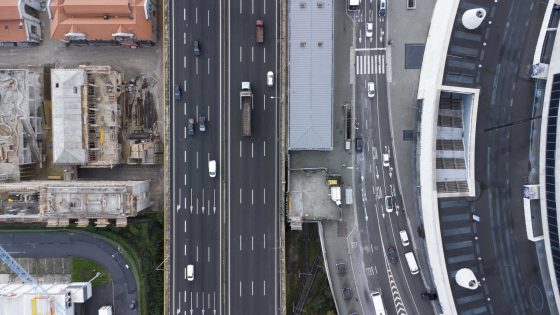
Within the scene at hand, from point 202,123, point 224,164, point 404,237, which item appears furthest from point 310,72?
point 404,237

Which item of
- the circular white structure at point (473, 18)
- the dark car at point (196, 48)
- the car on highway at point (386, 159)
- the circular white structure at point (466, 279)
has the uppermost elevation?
the circular white structure at point (473, 18)

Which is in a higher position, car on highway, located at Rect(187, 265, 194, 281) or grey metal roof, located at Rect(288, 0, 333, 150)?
grey metal roof, located at Rect(288, 0, 333, 150)

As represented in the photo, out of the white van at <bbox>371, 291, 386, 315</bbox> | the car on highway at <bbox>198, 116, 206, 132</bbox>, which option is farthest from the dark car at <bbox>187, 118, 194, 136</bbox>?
the white van at <bbox>371, 291, 386, 315</bbox>

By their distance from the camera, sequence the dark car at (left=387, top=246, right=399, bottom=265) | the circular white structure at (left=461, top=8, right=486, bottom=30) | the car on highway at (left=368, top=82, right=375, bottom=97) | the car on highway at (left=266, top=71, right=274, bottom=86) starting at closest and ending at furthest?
the circular white structure at (left=461, top=8, right=486, bottom=30)
the car on highway at (left=266, top=71, right=274, bottom=86)
the car on highway at (left=368, top=82, right=375, bottom=97)
the dark car at (left=387, top=246, right=399, bottom=265)

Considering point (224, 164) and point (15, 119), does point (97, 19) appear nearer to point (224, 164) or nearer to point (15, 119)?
point (15, 119)

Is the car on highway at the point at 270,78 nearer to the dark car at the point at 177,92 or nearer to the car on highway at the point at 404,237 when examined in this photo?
the dark car at the point at 177,92

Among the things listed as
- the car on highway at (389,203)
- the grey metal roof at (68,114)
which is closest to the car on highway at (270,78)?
the car on highway at (389,203)

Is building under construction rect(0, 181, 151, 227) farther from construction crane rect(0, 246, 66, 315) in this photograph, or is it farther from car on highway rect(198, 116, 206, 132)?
car on highway rect(198, 116, 206, 132)
